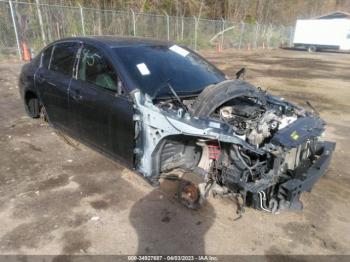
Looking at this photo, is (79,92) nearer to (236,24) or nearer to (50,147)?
(50,147)

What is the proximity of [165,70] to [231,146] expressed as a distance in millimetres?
1390

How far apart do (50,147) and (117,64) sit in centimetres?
216

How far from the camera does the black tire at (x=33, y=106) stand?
574 centimetres

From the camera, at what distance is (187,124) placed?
3102mm

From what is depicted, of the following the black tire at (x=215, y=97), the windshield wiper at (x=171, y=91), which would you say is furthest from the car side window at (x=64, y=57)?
the black tire at (x=215, y=97)

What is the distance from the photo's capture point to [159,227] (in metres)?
3.20

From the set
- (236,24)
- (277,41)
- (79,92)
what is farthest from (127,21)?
A: (277,41)

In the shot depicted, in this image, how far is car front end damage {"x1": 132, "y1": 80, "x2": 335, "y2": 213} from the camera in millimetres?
3084

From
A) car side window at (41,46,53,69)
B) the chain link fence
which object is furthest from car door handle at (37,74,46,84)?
the chain link fence

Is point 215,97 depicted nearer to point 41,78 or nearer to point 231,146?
point 231,146

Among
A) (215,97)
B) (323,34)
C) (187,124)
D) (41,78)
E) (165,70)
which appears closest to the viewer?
(187,124)

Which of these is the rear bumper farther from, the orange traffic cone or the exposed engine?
the orange traffic cone

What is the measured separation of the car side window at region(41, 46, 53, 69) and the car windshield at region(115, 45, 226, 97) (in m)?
1.68

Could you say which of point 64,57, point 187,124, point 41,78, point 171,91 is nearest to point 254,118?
point 187,124
